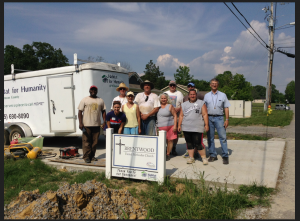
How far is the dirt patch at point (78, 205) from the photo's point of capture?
3000mm

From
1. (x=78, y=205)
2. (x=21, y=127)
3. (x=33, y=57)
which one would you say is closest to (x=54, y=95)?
(x=21, y=127)

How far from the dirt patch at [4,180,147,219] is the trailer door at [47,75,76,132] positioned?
185 inches

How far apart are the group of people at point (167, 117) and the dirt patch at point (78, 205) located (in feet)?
7.93

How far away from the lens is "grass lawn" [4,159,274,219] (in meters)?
3.31

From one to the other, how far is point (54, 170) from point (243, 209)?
13.4ft

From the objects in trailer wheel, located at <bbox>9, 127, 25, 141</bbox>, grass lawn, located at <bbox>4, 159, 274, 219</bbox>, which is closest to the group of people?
grass lawn, located at <bbox>4, 159, 274, 219</bbox>

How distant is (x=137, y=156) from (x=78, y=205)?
65.5 inches

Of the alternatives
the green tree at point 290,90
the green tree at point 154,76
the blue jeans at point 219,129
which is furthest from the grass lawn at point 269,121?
the green tree at point 154,76

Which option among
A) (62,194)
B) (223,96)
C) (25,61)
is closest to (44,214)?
(62,194)

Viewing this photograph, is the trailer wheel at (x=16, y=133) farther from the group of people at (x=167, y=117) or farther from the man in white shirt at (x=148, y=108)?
the man in white shirt at (x=148, y=108)

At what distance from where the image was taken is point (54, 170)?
5.71m

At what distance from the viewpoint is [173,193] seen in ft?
13.3

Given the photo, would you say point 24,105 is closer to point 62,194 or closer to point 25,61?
point 62,194

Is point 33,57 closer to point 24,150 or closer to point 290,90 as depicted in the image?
point 24,150
